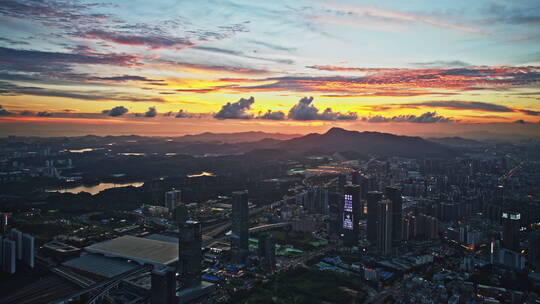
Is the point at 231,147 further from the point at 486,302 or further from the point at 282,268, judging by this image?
the point at 486,302

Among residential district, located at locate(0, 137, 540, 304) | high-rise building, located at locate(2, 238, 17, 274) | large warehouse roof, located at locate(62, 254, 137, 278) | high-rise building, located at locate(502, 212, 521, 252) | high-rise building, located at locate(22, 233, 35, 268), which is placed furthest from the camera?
high-rise building, located at locate(502, 212, 521, 252)

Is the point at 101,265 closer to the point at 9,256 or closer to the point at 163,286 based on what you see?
the point at 9,256

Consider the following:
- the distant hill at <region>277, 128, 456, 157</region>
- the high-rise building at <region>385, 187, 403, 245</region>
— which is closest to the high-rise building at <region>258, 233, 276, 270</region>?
the high-rise building at <region>385, 187, 403, 245</region>

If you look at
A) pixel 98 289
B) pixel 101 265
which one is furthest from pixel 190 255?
pixel 101 265

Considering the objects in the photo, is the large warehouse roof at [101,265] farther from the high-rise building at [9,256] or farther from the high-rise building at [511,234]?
the high-rise building at [511,234]

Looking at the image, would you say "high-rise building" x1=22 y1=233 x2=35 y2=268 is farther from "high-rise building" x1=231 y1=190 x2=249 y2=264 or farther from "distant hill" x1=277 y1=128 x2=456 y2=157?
"distant hill" x1=277 y1=128 x2=456 y2=157

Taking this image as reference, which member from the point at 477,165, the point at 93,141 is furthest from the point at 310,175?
the point at 93,141
